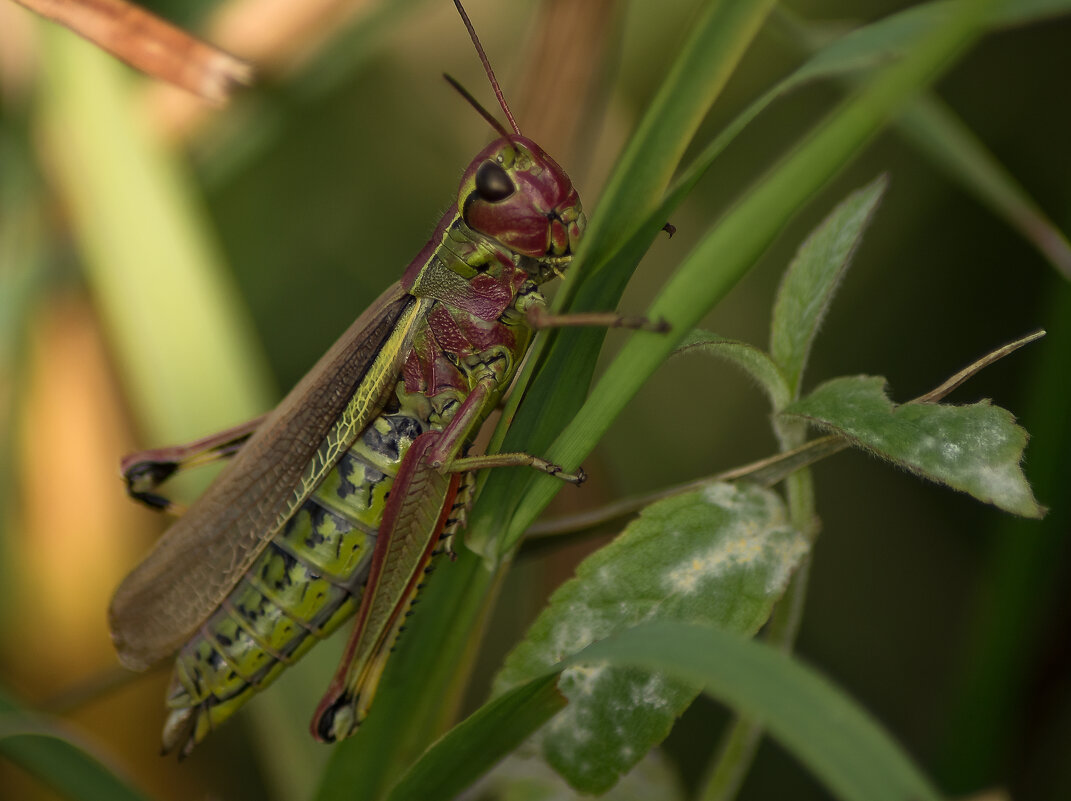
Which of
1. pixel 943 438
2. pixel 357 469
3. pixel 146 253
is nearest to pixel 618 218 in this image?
pixel 943 438

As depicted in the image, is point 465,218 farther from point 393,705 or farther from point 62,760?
point 62,760

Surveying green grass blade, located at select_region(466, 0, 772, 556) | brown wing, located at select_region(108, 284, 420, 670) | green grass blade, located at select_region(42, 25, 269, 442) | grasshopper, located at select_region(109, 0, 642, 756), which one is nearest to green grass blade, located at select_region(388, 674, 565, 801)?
green grass blade, located at select_region(466, 0, 772, 556)

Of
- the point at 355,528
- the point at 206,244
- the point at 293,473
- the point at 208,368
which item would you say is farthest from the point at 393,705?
the point at 206,244

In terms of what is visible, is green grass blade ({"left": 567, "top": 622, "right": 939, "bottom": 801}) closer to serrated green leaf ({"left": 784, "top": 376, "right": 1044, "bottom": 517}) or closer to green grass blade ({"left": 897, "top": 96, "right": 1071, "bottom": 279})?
serrated green leaf ({"left": 784, "top": 376, "right": 1044, "bottom": 517})

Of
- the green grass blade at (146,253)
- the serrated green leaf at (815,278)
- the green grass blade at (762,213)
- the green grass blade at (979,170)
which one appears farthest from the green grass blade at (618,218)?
the green grass blade at (146,253)

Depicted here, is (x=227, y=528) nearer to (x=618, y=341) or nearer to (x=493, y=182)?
(x=493, y=182)
